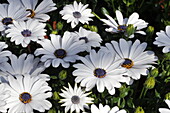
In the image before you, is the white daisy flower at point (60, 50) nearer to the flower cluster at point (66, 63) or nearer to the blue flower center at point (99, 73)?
the flower cluster at point (66, 63)

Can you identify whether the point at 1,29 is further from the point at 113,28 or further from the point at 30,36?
the point at 113,28

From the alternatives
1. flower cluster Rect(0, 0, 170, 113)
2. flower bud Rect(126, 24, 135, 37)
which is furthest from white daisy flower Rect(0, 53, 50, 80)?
flower bud Rect(126, 24, 135, 37)

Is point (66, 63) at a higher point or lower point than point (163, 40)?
lower

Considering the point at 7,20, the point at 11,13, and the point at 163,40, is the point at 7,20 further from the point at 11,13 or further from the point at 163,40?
the point at 163,40

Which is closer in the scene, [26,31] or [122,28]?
[26,31]

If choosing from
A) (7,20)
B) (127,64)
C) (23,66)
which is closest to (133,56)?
(127,64)

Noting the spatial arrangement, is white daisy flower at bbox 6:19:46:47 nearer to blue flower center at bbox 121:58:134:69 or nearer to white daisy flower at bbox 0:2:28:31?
white daisy flower at bbox 0:2:28:31

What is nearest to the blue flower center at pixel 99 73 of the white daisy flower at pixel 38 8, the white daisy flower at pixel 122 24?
the white daisy flower at pixel 122 24
